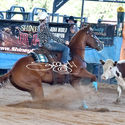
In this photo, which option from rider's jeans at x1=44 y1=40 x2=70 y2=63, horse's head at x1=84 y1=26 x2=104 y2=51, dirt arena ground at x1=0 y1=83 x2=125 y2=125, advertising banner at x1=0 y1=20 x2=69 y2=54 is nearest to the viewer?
dirt arena ground at x1=0 y1=83 x2=125 y2=125

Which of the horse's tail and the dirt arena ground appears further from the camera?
the horse's tail

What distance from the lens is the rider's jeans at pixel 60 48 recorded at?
9.03 m

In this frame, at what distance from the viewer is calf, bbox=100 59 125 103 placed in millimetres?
11227

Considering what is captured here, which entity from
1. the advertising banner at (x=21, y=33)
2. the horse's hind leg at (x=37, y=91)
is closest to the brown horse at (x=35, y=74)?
the horse's hind leg at (x=37, y=91)

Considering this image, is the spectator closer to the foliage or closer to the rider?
the rider

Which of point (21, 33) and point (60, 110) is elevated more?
point (21, 33)

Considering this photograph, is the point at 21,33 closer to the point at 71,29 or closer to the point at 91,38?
the point at 71,29

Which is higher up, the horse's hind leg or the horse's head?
the horse's head

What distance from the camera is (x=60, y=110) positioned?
27.9 feet

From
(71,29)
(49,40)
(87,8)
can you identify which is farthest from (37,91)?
(87,8)

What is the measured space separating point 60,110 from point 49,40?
4.98 feet

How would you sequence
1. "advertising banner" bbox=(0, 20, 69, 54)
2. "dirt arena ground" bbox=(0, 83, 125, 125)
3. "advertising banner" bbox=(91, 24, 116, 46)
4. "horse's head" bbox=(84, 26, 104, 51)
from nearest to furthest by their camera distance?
1. "dirt arena ground" bbox=(0, 83, 125, 125)
2. "horse's head" bbox=(84, 26, 104, 51)
3. "advertising banner" bbox=(0, 20, 69, 54)
4. "advertising banner" bbox=(91, 24, 116, 46)

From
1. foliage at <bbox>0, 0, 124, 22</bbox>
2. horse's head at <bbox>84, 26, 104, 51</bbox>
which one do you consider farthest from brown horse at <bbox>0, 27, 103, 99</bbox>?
foliage at <bbox>0, 0, 124, 22</bbox>

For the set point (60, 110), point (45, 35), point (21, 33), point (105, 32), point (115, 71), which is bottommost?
point (60, 110)
